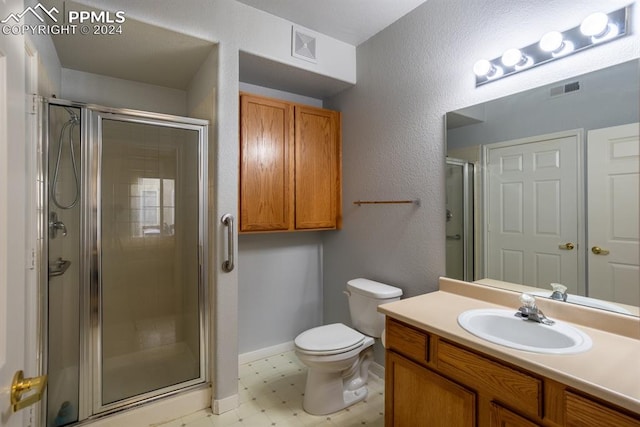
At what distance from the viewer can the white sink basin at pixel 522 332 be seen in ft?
3.76

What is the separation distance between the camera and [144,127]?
6.25ft

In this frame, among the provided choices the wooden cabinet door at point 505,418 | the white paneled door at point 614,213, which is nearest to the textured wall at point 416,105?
the white paneled door at point 614,213

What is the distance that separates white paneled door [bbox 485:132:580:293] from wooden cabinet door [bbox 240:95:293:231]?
1.41m

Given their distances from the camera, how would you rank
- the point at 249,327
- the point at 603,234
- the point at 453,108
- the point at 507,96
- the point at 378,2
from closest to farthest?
1. the point at 603,234
2. the point at 507,96
3. the point at 453,108
4. the point at 378,2
5. the point at 249,327

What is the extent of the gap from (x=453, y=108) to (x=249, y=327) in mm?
2292

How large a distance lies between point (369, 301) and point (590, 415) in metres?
1.30

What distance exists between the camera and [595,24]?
128 cm

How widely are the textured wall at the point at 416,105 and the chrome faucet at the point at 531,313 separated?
1.80 ft

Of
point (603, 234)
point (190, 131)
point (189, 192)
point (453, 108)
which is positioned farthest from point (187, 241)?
point (603, 234)

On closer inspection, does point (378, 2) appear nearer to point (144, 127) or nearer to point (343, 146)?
point (343, 146)

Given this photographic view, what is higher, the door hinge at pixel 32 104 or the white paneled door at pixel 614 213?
the door hinge at pixel 32 104


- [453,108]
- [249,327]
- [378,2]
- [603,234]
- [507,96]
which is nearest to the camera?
[603,234]

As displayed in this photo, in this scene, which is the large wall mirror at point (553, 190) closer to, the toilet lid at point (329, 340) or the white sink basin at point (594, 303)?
the white sink basin at point (594, 303)

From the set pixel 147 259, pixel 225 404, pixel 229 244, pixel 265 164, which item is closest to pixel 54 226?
pixel 147 259
